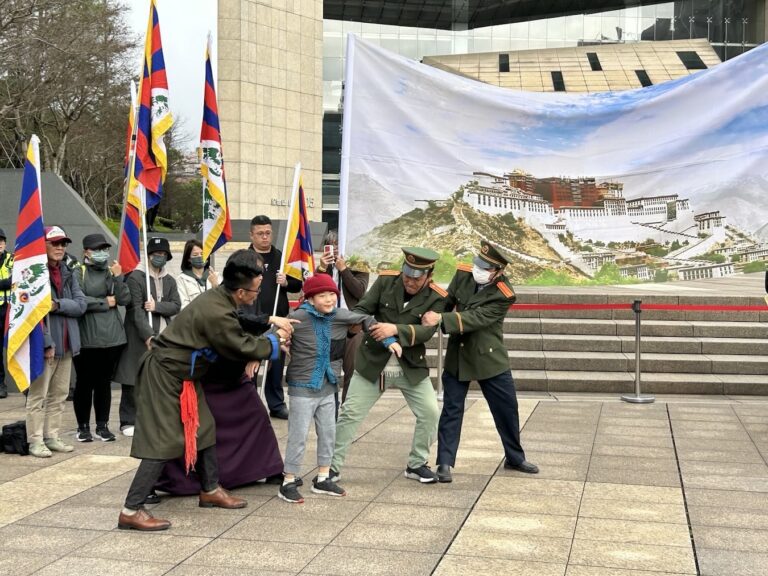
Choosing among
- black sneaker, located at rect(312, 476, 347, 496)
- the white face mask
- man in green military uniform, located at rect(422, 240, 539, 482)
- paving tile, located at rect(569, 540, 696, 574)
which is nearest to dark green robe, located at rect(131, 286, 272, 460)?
black sneaker, located at rect(312, 476, 347, 496)

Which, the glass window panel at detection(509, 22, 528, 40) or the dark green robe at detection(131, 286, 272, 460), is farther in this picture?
the glass window panel at detection(509, 22, 528, 40)

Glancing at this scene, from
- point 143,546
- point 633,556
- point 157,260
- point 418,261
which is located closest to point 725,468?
point 633,556

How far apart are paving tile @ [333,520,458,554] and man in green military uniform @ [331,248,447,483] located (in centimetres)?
111

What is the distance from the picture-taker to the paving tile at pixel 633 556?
5.06 meters

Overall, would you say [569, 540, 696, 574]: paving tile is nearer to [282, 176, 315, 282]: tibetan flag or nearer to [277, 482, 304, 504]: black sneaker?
[277, 482, 304, 504]: black sneaker

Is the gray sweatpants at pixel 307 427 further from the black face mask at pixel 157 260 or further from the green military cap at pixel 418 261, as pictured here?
the black face mask at pixel 157 260

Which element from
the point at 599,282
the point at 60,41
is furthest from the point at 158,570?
A: the point at 60,41

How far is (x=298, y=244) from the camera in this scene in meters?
8.67

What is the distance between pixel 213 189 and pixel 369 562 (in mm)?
4757

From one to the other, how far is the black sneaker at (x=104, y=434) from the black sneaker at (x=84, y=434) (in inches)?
3.1

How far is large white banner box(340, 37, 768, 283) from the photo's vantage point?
9680 mm

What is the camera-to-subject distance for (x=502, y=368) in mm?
7332

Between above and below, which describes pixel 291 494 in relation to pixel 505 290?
below

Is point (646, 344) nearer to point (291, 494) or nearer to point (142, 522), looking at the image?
point (291, 494)
